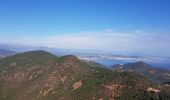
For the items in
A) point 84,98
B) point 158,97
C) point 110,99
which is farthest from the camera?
point 84,98

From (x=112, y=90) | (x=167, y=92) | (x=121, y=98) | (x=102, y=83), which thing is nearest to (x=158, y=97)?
(x=167, y=92)

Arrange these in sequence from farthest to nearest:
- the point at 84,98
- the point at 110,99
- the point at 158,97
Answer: the point at 84,98 → the point at 110,99 → the point at 158,97

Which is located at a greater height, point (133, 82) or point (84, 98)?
point (133, 82)

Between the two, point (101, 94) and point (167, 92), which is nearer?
point (167, 92)

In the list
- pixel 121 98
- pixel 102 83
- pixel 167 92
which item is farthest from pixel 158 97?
pixel 102 83

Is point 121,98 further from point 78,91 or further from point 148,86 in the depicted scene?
point 78,91

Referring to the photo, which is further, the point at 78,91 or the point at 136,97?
the point at 78,91

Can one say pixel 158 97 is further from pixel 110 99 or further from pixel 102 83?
pixel 102 83

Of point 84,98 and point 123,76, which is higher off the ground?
point 123,76
